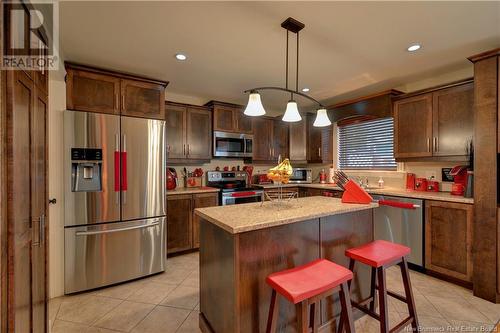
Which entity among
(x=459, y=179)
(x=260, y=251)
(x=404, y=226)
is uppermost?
(x=459, y=179)

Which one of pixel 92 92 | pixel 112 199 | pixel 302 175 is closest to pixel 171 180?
pixel 112 199

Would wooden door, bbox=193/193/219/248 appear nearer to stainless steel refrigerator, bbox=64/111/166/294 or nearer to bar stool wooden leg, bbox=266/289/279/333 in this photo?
stainless steel refrigerator, bbox=64/111/166/294

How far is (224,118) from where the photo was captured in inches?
162

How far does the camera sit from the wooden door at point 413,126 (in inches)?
120

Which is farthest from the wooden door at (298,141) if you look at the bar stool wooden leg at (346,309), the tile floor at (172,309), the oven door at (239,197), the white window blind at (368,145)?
the bar stool wooden leg at (346,309)

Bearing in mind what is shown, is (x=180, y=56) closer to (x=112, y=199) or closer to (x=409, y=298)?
(x=112, y=199)

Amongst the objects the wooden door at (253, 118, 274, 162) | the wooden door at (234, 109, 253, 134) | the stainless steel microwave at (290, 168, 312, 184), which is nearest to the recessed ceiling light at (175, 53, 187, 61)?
the wooden door at (234, 109, 253, 134)

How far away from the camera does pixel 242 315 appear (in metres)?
1.42

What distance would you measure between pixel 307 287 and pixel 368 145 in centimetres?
349

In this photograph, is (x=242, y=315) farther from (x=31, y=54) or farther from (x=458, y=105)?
(x=458, y=105)

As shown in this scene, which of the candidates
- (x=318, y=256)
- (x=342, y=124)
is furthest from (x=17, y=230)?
(x=342, y=124)

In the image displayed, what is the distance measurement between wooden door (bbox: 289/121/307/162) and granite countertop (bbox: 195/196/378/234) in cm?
281

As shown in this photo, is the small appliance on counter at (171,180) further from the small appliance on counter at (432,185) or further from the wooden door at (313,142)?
the small appliance on counter at (432,185)

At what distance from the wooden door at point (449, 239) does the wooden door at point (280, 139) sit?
2573mm
